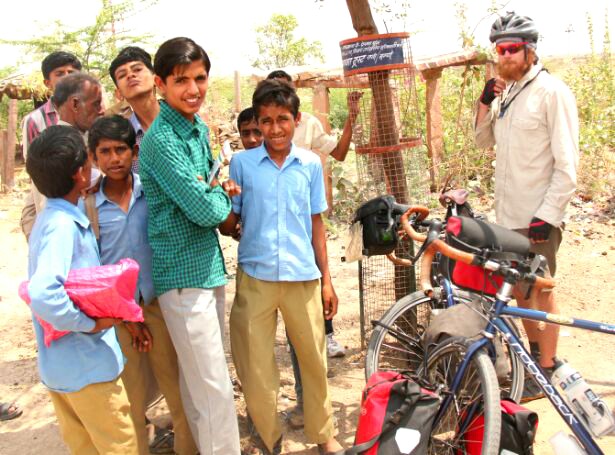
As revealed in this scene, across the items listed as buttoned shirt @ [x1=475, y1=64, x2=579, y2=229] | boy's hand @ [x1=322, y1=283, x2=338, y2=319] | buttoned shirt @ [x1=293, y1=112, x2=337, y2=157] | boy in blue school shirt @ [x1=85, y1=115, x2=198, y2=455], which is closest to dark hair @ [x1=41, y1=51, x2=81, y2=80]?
boy in blue school shirt @ [x1=85, y1=115, x2=198, y2=455]

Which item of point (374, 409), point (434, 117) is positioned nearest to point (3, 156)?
point (434, 117)

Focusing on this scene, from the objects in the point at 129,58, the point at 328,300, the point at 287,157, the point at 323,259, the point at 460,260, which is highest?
the point at 129,58

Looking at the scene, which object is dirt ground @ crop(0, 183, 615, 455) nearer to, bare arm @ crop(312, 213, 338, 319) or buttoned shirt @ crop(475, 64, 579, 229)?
bare arm @ crop(312, 213, 338, 319)

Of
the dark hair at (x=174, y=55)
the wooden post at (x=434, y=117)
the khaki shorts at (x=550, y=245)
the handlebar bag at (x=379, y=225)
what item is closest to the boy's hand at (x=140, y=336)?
the dark hair at (x=174, y=55)

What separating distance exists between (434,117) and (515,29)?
22.1ft

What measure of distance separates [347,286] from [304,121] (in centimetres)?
230

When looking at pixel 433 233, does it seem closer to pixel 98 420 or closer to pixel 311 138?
pixel 98 420

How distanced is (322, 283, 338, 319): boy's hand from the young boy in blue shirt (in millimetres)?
65

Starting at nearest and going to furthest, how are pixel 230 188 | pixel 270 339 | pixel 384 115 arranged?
pixel 230 188 → pixel 270 339 → pixel 384 115

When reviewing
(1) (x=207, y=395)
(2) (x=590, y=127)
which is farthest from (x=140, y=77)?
(2) (x=590, y=127)

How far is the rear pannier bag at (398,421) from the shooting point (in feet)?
8.23

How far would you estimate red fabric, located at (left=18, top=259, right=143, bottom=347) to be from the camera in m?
2.32

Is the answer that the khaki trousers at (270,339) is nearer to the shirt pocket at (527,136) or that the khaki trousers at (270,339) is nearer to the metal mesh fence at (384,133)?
the metal mesh fence at (384,133)

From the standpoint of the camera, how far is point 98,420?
250 centimetres
